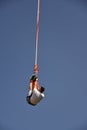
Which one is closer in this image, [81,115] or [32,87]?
[32,87]

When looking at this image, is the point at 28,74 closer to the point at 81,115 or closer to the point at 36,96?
the point at 81,115

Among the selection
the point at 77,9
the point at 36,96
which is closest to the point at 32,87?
the point at 36,96

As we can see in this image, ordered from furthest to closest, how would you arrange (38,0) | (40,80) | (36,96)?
(40,80) < (38,0) < (36,96)

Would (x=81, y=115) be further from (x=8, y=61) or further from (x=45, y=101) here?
(x=8, y=61)

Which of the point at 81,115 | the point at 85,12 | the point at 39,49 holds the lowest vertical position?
the point at 81,115

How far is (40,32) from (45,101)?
1.68 feet

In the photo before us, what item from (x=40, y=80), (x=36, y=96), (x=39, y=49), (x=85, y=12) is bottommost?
(x=36, y=96)

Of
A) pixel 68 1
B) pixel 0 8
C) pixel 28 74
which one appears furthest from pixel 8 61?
pixel 68 1

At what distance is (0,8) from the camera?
260 cm

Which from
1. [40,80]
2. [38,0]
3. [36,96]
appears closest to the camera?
[36,96]

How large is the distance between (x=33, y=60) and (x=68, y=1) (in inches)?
20.1

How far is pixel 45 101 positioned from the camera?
2518mm

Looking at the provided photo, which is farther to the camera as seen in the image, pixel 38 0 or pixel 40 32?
pixel 40 32

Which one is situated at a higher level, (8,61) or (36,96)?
(8,61)
